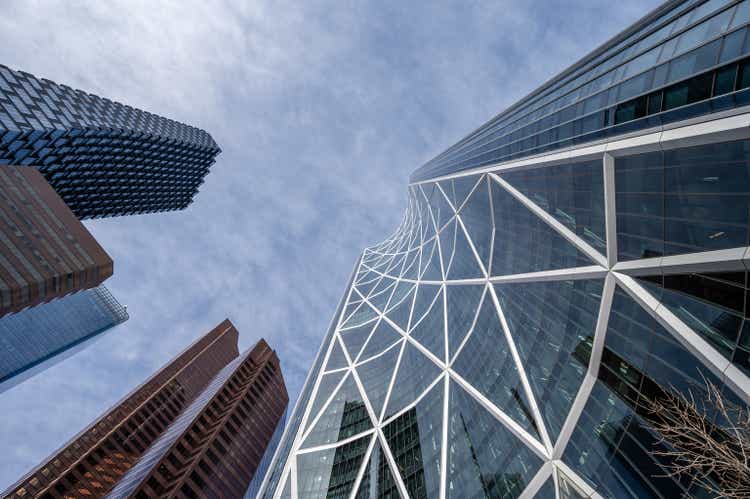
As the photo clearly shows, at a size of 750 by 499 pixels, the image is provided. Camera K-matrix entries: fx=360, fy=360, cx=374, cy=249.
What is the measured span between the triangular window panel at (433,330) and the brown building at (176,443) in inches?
1927

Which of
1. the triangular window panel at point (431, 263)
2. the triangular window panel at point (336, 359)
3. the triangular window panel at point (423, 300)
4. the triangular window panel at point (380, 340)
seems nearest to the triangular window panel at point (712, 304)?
the triangular window panel at point (423, 300)

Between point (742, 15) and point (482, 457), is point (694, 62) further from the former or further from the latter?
point (482, 457)

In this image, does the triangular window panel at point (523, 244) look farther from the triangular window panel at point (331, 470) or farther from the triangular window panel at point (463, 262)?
the triangular window panel at point (331, 470)

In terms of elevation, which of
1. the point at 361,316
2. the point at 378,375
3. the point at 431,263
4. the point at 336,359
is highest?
the point at 431,263

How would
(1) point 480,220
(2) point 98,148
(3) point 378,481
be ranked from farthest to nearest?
(2) point 98,148, (1) point 480,220, (3) point 378,481

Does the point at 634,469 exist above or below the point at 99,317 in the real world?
below

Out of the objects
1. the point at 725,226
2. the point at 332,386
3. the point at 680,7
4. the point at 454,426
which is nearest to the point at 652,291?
the point at 725,226

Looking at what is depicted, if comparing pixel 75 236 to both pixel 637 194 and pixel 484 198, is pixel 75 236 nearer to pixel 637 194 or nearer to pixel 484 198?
pixel 484 198

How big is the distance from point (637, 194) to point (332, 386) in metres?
50.8

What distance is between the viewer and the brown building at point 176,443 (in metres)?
66.7

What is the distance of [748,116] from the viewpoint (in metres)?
12.9

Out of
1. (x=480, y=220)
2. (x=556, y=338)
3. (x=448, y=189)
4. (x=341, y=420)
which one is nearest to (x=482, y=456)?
(x=556, y=338)

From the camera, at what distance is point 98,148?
247 feet

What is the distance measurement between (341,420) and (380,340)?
54.9 feet
